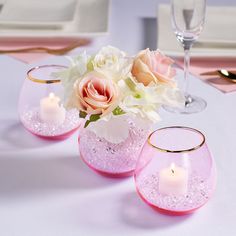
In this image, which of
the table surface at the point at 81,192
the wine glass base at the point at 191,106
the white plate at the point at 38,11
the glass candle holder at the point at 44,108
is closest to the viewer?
the table surface at the point at 81,192

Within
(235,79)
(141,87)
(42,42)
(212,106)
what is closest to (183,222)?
(141,87)

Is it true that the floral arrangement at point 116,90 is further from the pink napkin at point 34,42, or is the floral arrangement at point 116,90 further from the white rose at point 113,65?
the pink napkin at point 34,42

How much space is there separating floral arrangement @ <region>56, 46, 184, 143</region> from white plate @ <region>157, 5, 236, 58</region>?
17.4 inches

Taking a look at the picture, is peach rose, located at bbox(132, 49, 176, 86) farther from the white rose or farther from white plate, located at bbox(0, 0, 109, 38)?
white plate, located at bbox(0, 0, 109, 38)

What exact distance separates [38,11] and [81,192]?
769 mm

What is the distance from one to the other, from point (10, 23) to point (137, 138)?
2.13ft

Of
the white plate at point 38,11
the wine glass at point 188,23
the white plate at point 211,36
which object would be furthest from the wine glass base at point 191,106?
the white plate at point 38,11

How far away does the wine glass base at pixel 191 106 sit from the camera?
103cm

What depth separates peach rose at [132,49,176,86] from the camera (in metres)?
0.76

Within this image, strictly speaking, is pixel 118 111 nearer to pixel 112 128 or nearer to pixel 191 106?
pixel 112 128

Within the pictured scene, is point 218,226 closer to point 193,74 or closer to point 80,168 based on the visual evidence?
point 80,168

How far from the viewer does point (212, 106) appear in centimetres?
104

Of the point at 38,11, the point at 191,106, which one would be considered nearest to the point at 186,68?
the point at 191,106

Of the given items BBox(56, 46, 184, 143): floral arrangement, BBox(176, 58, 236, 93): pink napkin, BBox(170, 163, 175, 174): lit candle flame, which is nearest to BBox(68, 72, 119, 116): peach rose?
BBox(56, 46, 184, 143): floral arrangement
